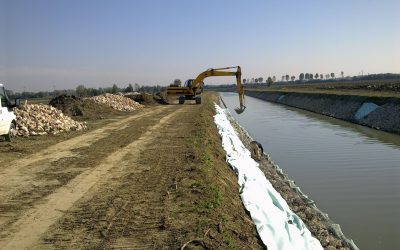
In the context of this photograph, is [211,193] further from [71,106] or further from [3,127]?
[71,106]

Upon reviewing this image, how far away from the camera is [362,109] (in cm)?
3222

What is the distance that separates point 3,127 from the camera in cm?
1366

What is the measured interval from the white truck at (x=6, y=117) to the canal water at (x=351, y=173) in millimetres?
9788

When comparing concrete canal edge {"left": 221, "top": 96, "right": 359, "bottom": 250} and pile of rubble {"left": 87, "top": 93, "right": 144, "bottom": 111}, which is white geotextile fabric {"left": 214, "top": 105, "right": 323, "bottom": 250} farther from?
pile of rubble {"left": 87, "top": 93, "right": 144, "bottom": 111}

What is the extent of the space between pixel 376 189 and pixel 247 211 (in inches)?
240

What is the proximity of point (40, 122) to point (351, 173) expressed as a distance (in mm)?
12375

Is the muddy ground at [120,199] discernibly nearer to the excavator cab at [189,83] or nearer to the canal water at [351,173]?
the canal water at [351,173]

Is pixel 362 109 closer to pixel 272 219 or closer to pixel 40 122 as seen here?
pixel 40 122

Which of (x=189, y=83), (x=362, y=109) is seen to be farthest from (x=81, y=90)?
(x=362, y=109)

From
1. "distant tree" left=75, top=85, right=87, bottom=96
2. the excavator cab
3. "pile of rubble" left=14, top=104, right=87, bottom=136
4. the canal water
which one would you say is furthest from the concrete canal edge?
"distant tree" left=75, top=85, right=87, bottom=96

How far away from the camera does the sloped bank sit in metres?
26.7

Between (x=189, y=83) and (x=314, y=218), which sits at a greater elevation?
(x=189, y=83)

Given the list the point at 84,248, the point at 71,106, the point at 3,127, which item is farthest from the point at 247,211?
the point at 71,106

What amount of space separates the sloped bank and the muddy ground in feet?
58.7
